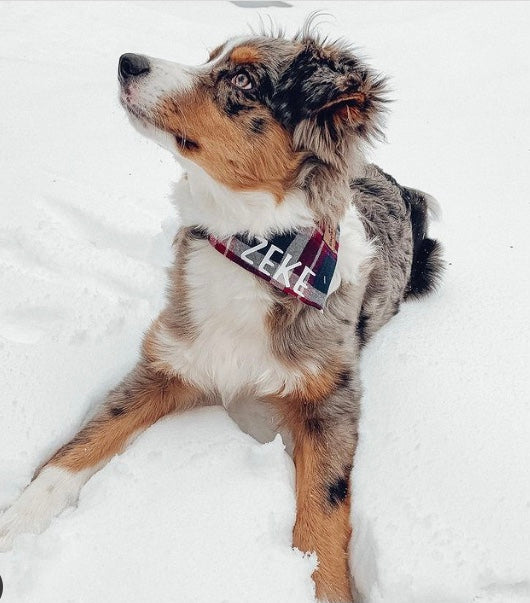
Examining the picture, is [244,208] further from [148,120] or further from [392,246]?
[392,246]

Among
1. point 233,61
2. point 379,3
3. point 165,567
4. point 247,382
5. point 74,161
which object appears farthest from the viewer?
point 379,3

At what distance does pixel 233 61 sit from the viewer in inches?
101

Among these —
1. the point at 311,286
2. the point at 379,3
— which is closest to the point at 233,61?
the point at 311,286

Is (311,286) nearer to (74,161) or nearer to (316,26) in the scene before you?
(316,26)

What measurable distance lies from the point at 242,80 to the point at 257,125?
19 cm

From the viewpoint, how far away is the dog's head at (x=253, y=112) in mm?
2422

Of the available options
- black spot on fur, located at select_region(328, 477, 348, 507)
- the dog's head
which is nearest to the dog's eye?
the dog's head

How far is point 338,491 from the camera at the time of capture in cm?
252

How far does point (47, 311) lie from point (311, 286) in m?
Result: 1.34

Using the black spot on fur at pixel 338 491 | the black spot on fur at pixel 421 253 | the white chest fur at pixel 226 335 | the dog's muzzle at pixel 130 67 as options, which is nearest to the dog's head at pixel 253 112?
the dog's muzzle at pixel 130 67

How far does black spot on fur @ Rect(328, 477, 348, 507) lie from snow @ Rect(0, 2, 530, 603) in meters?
0.06

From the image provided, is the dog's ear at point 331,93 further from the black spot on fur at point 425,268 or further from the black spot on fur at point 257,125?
the black spot on fur at point 425,268

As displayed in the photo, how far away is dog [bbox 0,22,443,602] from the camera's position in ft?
7.96

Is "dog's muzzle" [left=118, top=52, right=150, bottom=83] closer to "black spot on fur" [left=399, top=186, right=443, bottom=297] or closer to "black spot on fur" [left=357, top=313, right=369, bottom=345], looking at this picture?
"black spot on fur" [left=357, top=313, right=369, bottom=345]
